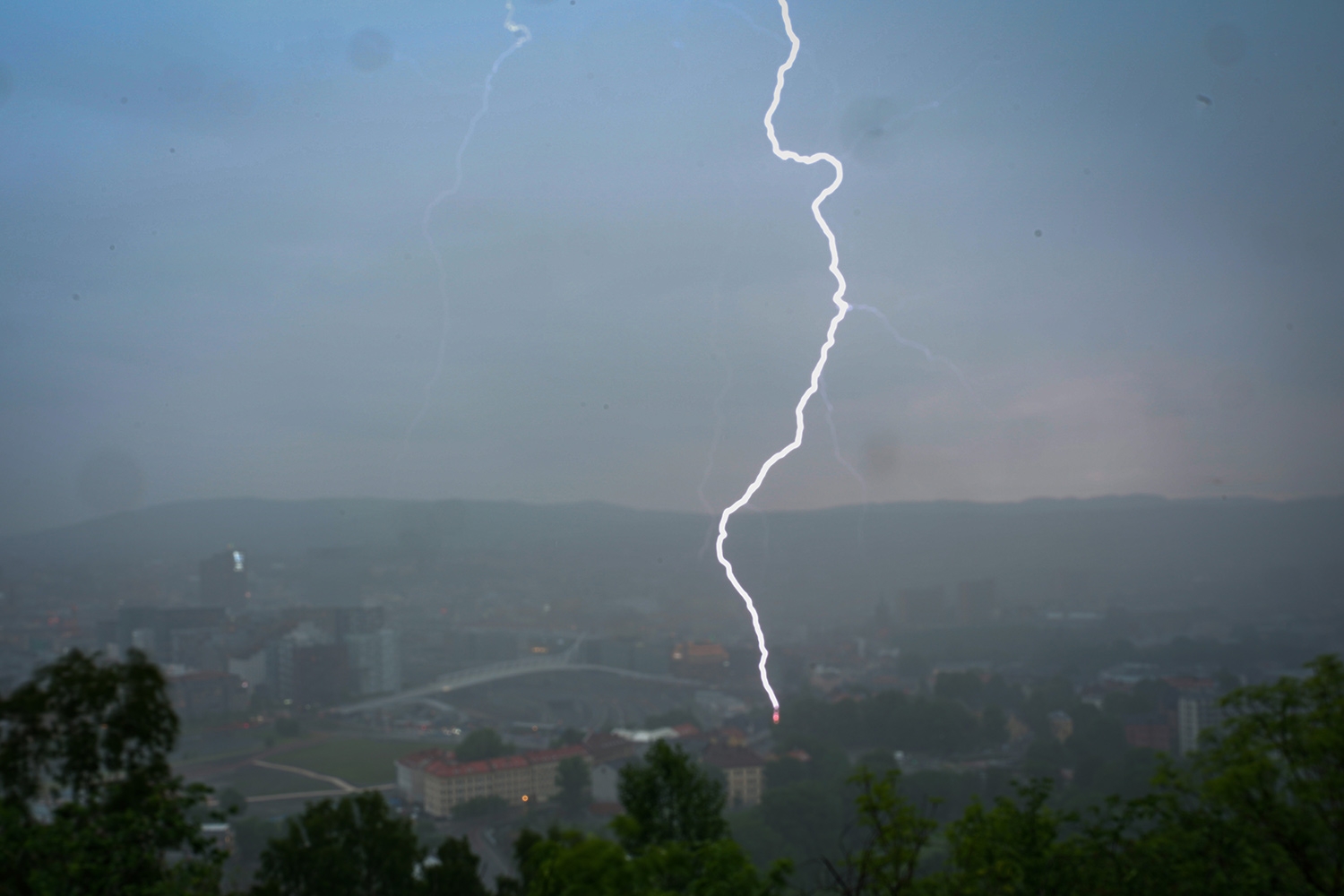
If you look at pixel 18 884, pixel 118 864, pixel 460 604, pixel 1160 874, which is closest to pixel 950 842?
pixel 1160 874

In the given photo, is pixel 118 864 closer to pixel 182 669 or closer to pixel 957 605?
pixel 182 669

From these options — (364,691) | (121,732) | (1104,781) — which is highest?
(121,732)

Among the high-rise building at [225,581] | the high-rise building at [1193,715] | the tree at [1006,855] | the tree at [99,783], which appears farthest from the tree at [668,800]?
the high-rise building at [1193,715]

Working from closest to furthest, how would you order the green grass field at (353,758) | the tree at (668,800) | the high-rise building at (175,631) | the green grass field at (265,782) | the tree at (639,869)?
the tree at (639,869) < the tree at (668,800) < the green grass field at (265,782) < the green grass field at (353,758) < the high-rise building at (175,631)

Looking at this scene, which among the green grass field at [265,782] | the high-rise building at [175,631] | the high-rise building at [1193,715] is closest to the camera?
the green grass field at [265,782]

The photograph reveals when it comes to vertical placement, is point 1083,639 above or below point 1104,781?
above

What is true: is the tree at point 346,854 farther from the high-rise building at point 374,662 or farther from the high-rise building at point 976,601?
the high-rise building at point 976,601
